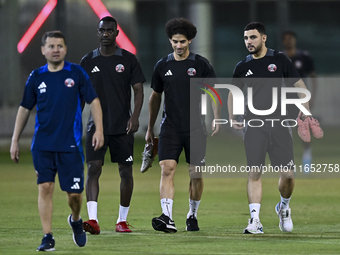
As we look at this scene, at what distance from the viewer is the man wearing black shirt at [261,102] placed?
26.8 feet

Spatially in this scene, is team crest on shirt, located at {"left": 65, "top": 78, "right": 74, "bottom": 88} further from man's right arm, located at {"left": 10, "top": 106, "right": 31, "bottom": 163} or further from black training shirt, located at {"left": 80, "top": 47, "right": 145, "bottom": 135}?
black training shirt, located at {"left": 80, "top": 47, "right": 145, "bottom": 135}

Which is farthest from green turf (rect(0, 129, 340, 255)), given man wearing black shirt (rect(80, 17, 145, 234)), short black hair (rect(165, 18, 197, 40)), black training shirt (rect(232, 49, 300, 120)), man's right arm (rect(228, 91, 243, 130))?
short black hair (rect(165, 18, 197, 40))

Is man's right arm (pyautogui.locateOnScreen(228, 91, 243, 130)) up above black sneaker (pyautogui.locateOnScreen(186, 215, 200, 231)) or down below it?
above

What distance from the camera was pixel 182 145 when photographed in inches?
335

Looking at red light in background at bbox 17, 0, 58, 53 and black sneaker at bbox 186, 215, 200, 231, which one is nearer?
black sneaker at bbox 186, 215, 200, 231

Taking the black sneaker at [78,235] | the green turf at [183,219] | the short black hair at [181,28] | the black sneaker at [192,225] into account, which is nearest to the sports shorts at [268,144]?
the green turf at [183,219]

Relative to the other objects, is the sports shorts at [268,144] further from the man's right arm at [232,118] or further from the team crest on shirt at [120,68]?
the team crest on shirt at [120,68]

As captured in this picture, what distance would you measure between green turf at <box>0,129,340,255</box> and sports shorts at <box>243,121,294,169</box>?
84cm

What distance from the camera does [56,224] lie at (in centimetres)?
901

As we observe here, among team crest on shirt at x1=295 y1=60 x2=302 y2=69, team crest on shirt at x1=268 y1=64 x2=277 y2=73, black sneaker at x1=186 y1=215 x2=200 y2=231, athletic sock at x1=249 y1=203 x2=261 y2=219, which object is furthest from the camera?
team crest on shirt at x1=295 y1=60 x2=302 y2=69

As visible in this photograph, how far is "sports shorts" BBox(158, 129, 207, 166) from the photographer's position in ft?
27.6

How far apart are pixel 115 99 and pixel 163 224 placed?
160cm

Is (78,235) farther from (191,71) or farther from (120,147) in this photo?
(191,71)

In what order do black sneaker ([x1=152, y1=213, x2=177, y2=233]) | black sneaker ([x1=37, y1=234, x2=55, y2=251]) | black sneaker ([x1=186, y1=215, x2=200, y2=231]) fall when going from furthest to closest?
black sneaker ([x1=186, y1=215, x2=200, y2=231]) → black sneaker ([x1=152, y1=213, x2=177, y2=233]) → black sneaker ([x1=37, y1=234, x2=55, y2=251])
